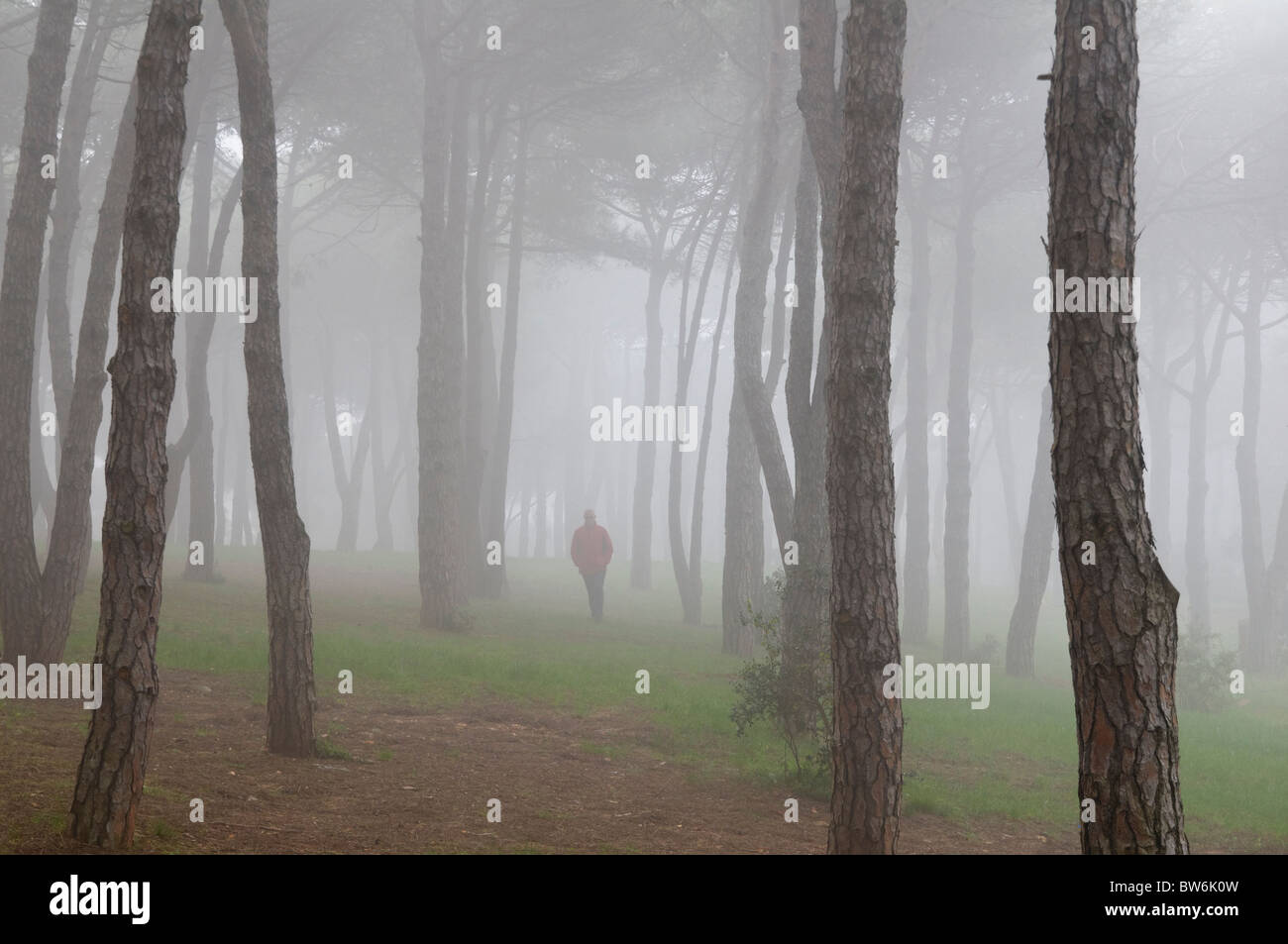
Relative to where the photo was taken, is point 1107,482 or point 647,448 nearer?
point 1107,482

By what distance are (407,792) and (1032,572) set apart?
1224 centimetres

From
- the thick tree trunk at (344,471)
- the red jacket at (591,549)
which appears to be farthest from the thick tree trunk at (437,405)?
the thick tree trunk at (344,471)

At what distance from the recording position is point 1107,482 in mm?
4348

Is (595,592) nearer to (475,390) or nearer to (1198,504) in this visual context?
(475,390)

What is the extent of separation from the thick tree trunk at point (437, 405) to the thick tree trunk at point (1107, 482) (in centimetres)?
1169

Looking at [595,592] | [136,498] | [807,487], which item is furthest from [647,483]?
[136,498]

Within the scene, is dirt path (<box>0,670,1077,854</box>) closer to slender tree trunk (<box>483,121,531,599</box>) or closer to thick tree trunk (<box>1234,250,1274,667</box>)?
slender tree trunk (<box>483,121,531,599</box>)

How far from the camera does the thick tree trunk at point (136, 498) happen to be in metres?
5.05

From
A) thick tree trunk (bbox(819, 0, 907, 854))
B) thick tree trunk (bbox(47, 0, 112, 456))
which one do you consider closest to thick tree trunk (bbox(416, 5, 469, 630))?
thick tree trunk (bbox(47, 0, 112, 456))

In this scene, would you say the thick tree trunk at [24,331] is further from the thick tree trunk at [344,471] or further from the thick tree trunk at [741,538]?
the thick tree trunk at [344,471]

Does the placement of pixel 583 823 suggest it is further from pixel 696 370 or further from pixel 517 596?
pixel 696 370

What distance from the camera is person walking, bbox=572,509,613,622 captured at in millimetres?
18734
